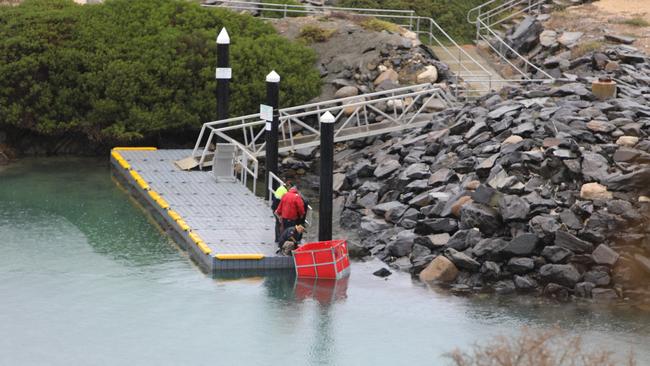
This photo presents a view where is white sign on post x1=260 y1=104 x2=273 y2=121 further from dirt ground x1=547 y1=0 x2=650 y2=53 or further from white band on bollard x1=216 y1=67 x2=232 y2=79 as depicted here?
dirt ground x1=547 y1=0 x2=650 y2=53

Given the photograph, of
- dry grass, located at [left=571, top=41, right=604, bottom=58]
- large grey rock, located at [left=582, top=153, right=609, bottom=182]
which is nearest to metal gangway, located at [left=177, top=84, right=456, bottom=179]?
dry grass, located at [left=571, top=41, right=604, bottom=58]

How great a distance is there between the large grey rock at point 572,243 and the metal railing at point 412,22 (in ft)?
43.0

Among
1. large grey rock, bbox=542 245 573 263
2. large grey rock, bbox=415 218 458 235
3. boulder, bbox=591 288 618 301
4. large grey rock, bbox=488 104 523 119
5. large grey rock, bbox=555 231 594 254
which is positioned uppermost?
large grey rock, bbox=488 104 523 119

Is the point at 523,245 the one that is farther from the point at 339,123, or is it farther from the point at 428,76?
the point at 428,76

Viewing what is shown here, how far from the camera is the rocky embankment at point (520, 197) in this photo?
28.0 metres

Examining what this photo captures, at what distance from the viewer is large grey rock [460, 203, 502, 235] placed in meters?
29.0

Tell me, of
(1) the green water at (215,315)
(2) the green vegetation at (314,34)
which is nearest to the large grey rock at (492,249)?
(1) the green water at (215,315)

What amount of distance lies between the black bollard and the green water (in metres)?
1.10

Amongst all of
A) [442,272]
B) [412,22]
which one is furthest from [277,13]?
[442,272]

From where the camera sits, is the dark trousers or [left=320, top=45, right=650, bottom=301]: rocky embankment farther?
the dark trousers

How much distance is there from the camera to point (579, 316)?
87.0ft

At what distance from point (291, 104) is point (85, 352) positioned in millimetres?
17858

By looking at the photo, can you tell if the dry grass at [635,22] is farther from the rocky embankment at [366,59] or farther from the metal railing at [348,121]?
the metal railing at [348,121]

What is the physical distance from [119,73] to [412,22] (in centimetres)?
1231
